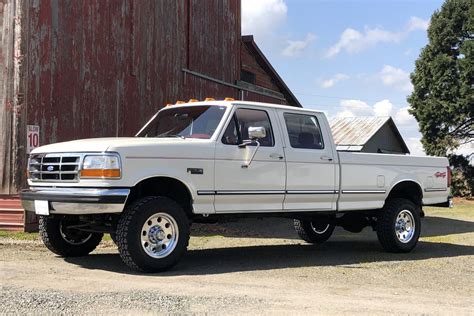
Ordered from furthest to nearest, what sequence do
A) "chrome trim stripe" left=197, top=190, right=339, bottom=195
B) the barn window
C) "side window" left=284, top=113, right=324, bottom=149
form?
the barn window → "side window" left=284, top=113, right=324, bottom=149 → "chrome trim stripe" left=197, top=190, right=339, bottom=195

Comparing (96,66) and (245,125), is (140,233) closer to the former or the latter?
(245,125)

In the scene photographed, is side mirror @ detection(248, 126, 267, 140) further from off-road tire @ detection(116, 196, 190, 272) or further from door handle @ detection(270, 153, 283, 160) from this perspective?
off-road tire @ detection(116, 196, 190, 272)

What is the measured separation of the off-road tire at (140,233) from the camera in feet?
21.4

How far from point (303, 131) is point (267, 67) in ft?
44.3

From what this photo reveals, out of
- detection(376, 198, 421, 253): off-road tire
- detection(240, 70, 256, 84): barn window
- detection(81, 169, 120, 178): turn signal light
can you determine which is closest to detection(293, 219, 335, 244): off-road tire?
detection(376, 198, 421, 253): off-road tire

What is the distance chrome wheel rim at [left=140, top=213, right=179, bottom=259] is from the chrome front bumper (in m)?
0.43

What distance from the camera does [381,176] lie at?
921 cm

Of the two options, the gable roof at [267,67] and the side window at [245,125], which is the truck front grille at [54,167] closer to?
the side window at [245,125]

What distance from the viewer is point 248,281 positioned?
650cm

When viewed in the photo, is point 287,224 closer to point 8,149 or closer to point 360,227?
point 360,227

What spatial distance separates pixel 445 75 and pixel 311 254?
24972 millimetres

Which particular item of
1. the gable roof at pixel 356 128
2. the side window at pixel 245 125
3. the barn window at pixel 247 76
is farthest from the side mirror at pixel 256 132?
the gable roof at pixel 356 128

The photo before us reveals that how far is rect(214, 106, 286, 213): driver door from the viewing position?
737 centimetres

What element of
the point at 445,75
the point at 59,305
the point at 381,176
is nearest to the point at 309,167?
the point at 381,176
